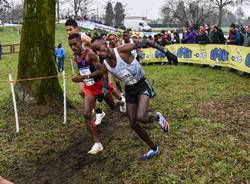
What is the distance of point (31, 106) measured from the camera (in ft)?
31.1

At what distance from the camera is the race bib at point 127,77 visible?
6180 mm

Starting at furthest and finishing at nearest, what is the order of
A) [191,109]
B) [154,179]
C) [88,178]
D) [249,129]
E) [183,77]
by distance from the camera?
1. [183,77]
2. [191,109]
3. [249,129]
4. [88,178]
5. [154,179]

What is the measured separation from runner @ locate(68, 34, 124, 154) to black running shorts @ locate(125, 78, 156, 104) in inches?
29.5

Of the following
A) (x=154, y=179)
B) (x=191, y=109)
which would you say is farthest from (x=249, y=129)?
(x=154, y=179)

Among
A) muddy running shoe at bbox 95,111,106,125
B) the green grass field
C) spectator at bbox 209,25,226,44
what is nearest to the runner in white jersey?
the green grass field

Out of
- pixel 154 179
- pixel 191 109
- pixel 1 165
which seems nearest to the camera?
pixel 154 179

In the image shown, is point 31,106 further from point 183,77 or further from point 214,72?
point 214,72

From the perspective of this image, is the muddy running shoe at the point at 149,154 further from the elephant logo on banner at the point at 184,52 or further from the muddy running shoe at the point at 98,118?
the elephant logo on banner at the point at 184,52

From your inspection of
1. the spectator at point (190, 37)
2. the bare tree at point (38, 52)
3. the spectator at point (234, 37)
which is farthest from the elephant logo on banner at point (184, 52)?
the bare tree at point (38, 52)

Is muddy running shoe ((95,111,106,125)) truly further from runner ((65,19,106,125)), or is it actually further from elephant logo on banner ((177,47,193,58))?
elephant logo on banner ((177,47,193,58))

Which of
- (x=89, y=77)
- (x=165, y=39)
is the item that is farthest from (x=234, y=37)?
(x=89, y=77)

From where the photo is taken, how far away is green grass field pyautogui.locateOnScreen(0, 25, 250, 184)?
5.86m

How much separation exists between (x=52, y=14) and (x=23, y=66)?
1.45 metres

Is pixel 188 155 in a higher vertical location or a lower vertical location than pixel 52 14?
lower
